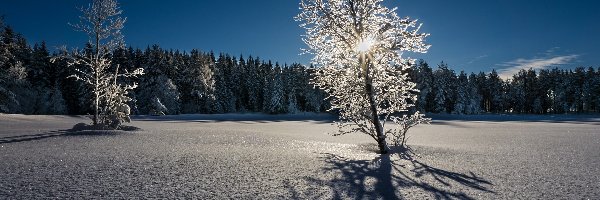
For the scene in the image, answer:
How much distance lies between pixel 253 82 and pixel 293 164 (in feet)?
274

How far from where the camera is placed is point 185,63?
8406cm

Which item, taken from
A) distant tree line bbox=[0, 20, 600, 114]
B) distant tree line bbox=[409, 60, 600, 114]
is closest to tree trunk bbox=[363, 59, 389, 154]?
distant tree line bbox=[0, 20, 600, 114]

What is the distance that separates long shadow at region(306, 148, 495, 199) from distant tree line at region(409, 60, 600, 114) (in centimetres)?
6653

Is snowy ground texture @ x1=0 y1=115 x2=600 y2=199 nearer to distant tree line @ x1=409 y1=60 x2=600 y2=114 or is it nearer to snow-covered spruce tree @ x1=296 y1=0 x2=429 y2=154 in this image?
snow-covered spruce tree @ x1=296 y1=0 x2=429 y2=154

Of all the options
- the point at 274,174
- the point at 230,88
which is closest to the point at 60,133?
the point at 274,174

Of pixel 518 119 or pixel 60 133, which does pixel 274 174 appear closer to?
pixel 60 133

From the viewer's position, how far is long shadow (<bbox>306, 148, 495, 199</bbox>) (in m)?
7.04

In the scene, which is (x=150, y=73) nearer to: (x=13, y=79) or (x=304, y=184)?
(x=13, y=79)

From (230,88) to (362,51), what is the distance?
264 ft

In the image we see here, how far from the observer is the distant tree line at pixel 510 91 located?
271ft

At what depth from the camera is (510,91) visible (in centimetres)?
10856

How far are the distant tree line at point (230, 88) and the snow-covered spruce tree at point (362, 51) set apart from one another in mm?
33301

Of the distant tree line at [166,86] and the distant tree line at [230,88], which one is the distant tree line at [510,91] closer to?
the distant tree line at [230,88]

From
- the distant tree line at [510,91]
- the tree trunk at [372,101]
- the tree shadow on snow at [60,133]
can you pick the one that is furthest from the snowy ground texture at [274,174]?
the distant tree line at [510,91]
